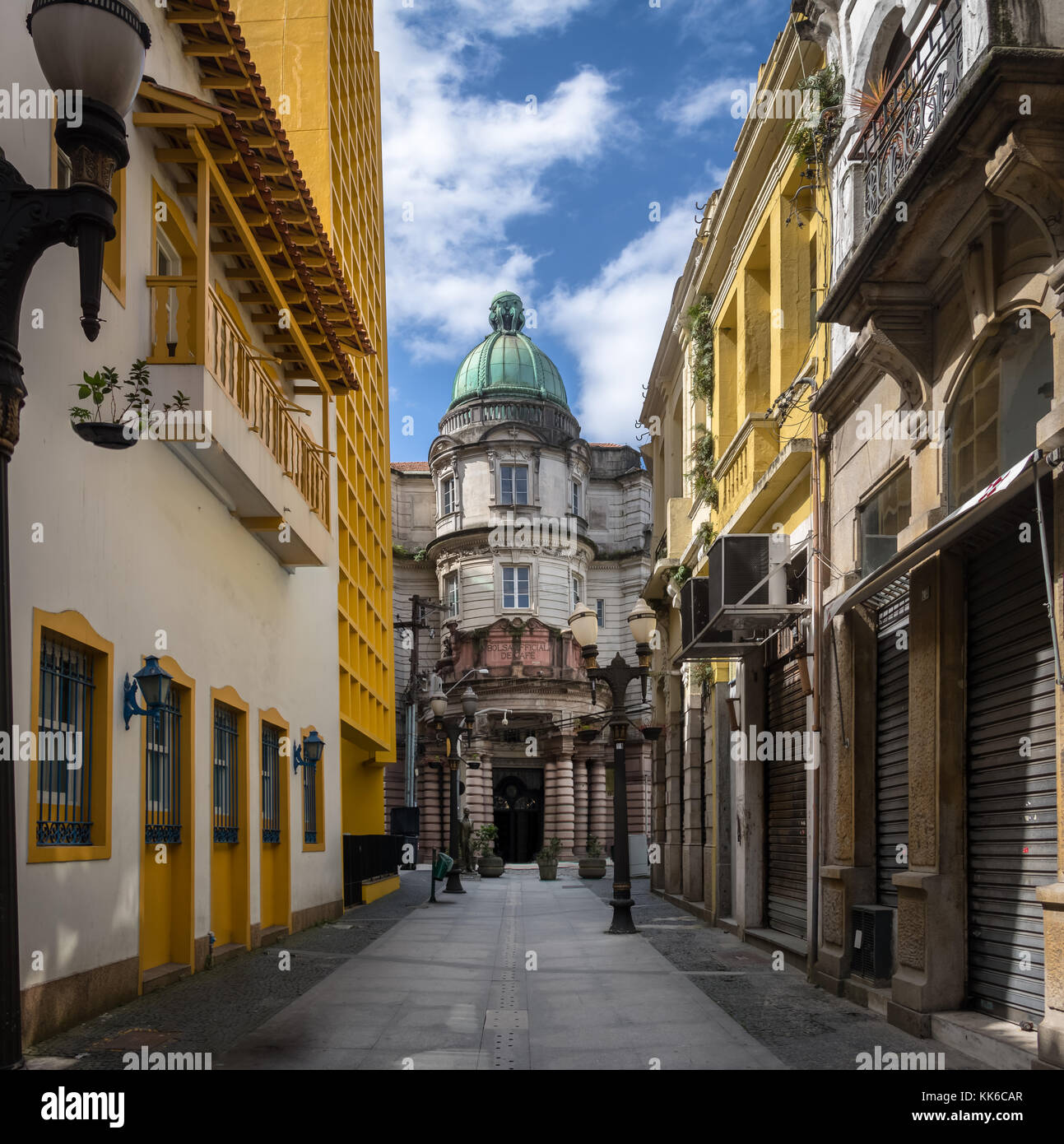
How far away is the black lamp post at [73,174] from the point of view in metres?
5.29

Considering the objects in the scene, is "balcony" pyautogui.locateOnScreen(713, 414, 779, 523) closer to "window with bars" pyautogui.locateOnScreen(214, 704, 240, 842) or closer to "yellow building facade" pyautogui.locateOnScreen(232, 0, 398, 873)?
"yellow building facade" pyautogui.locateOnScreen(232, 0, 398, 873)

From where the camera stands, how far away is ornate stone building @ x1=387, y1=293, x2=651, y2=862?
50.5 metres

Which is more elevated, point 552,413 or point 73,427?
Answer: point 552,413

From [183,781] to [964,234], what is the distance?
8.51 meters

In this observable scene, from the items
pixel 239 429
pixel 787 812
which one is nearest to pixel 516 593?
pixel 787 812

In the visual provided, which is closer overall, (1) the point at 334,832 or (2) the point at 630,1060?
(2) the point at 630,1060

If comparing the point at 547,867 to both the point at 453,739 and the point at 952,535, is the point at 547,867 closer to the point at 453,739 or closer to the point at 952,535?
the point at 453,739

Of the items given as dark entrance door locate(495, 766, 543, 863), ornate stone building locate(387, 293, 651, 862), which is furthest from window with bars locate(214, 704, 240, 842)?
dark entrance door locate(495, 766, 543, 863)

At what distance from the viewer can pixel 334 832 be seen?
21938 mm

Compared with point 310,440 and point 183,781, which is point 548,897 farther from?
point 183,781

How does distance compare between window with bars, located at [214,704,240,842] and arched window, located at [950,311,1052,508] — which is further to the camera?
window with bars, located at [214,704,240,842]

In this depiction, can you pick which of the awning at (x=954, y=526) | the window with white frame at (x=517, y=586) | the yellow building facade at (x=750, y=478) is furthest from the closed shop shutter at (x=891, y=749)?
the window with white frame at (x=517, y=586)

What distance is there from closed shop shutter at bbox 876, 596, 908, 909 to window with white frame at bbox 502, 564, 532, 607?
41.1 m
